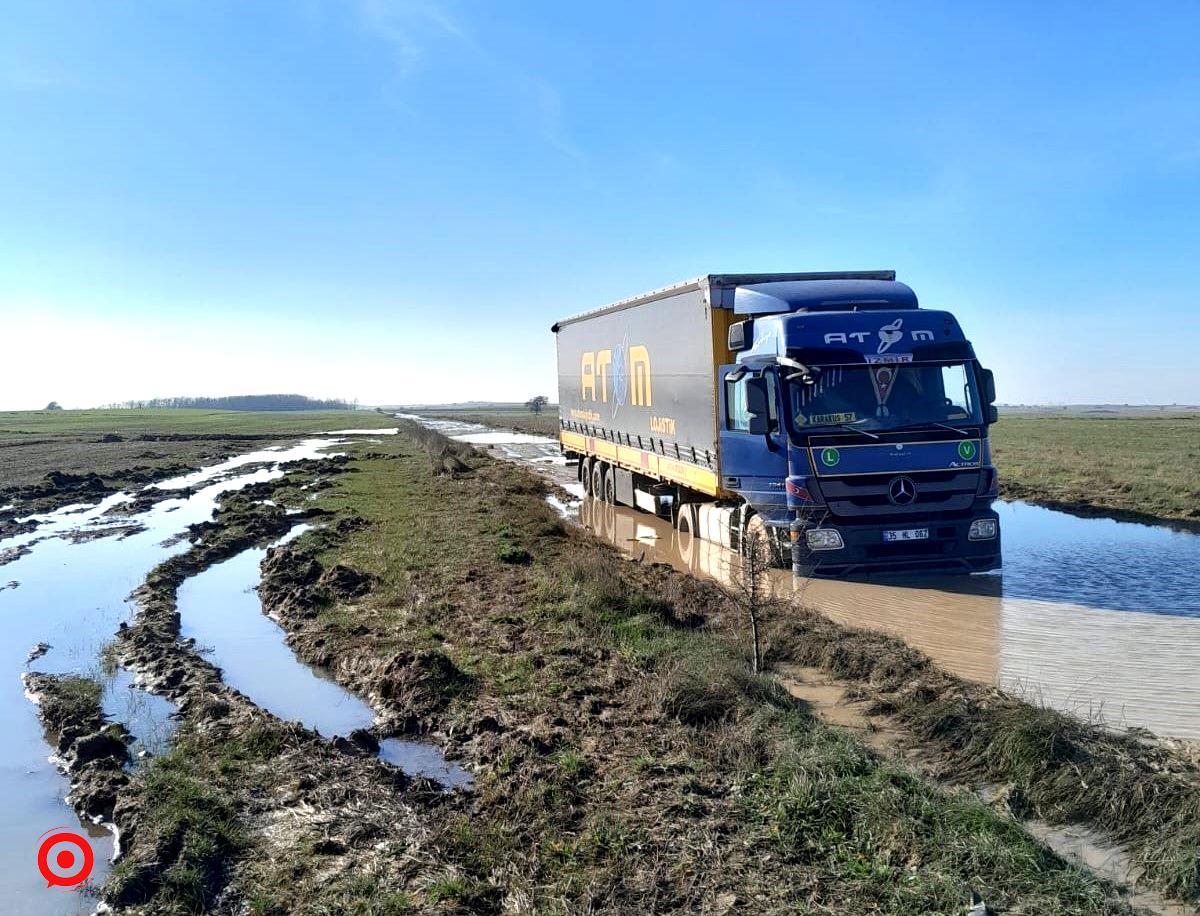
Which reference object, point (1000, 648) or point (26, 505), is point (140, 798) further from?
point (26, 505)

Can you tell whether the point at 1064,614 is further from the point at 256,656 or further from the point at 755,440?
the point at 256,656

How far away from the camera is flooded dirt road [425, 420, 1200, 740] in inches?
285

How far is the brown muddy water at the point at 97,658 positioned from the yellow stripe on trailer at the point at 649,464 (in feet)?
21.7

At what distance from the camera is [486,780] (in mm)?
5820

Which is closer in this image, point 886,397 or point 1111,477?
point 886,397

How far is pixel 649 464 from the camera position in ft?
57.3

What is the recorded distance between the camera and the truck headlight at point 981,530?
37.3 ft

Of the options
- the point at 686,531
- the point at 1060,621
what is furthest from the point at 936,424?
the point at 686,531

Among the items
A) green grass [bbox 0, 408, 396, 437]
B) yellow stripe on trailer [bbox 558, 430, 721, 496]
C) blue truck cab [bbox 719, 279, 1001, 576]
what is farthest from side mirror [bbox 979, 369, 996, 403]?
green grass [bbox 0, 408, 396, 437]

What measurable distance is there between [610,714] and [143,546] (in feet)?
46.7

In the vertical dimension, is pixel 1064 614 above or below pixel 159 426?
below

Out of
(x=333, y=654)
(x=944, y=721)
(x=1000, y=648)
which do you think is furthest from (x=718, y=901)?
(x=333, y=654)

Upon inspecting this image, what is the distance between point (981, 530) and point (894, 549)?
119 centimetres

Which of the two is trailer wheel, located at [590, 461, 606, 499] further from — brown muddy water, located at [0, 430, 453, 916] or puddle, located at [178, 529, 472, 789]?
puddle, located at [178, 529, 472, 789]
